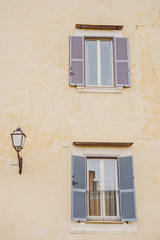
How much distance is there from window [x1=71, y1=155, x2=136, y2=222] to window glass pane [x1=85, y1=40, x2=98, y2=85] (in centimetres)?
203

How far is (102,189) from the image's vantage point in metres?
8.45

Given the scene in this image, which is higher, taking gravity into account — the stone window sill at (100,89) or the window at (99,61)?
the window at (99,61)

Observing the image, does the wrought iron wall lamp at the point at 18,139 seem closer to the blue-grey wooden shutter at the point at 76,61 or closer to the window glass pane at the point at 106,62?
the blue-grey wooden shutter at the point at 76,61

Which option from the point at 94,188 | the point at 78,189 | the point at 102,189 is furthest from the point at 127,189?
the point at 78,189

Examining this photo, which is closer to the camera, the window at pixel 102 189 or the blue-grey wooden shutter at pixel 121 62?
the window at pixel 102 189

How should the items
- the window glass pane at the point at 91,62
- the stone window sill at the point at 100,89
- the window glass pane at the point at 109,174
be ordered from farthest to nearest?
the window glass pane at the point at 91,62 → the stone window sill at the point at 100,89 → the window glass pane at the point at 109,174

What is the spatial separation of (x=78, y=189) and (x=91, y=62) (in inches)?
131

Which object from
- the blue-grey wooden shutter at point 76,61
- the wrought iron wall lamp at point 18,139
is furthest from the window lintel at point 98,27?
the wrought iron wall lamp at point 18,139

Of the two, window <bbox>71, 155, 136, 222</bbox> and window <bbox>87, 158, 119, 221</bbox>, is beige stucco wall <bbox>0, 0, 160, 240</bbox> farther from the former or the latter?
window <bbox>87, 158, 119, 221</bbox>

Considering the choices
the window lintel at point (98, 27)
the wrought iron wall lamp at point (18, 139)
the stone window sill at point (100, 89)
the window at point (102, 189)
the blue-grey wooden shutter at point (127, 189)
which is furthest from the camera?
the window lintel at point (98, 27)

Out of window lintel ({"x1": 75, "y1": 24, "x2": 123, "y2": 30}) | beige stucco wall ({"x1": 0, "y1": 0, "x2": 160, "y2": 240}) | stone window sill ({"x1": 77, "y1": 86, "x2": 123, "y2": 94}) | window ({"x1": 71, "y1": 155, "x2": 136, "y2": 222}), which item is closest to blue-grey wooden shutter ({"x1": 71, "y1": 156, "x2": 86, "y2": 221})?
window ({"x1": 71, "y1": 155, "x2": 136, "y2": 222})

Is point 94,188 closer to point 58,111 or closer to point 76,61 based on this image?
point 58,111

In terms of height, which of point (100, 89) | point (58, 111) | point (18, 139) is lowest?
point (18, 139)

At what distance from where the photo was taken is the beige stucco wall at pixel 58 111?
8.15 metres
